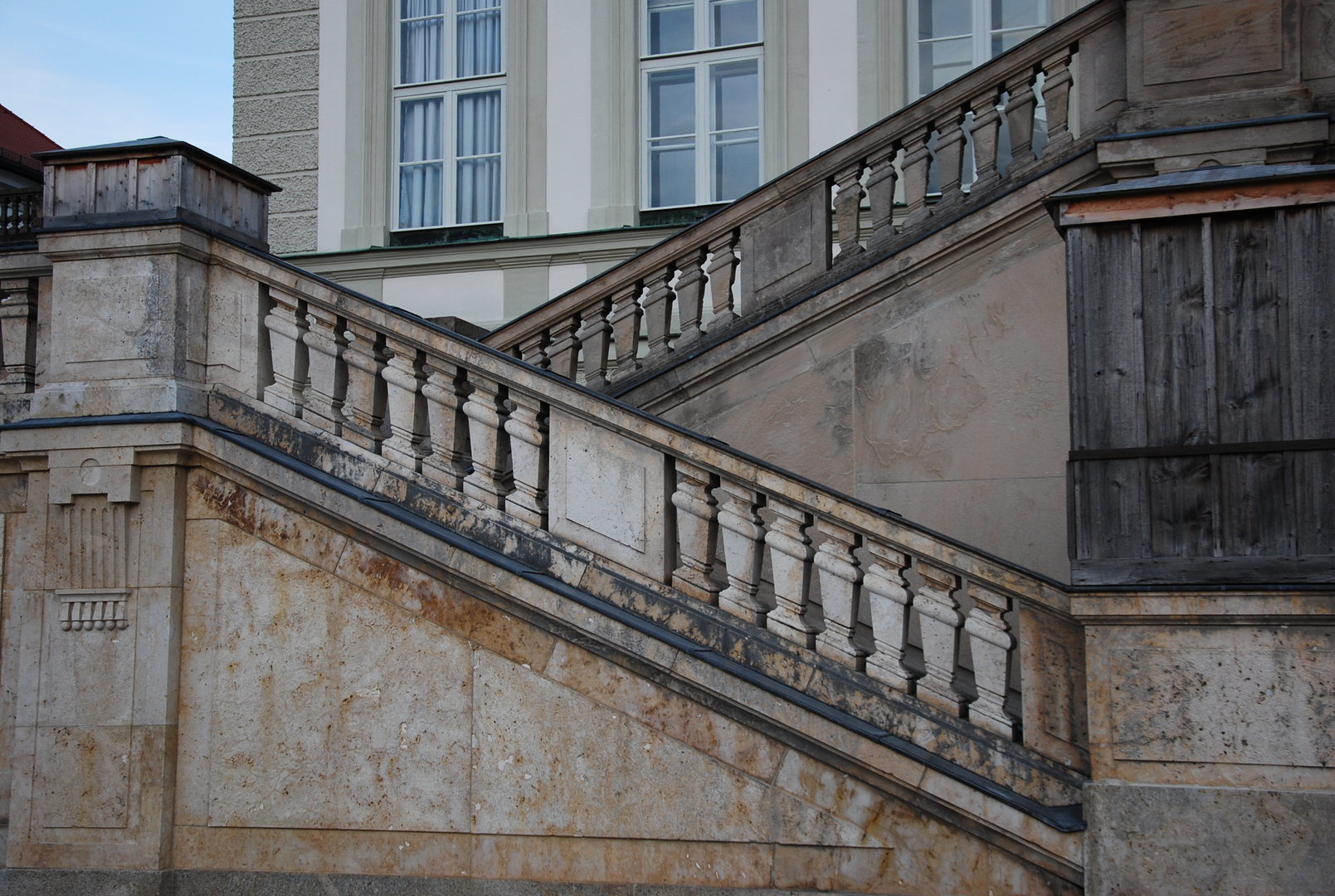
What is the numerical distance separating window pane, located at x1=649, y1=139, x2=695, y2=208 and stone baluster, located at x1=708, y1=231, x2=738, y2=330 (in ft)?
13.3

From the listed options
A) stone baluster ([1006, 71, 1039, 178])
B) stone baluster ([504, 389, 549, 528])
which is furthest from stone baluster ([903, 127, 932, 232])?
stone baluster ([504, 389, 549, 528])

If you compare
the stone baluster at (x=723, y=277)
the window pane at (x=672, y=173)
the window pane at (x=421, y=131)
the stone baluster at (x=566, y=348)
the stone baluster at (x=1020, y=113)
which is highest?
the window pane at (x=421, y=131)

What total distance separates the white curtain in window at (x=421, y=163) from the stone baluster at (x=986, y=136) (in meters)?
6.45

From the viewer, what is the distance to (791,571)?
4949 millimetres

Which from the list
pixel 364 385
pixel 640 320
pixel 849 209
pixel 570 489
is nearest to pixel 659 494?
pixel 570 489

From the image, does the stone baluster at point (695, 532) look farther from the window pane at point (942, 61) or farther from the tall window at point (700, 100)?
the window pane at point (942, 61)

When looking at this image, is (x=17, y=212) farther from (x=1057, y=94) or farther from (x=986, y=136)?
(x=1057, y=94)

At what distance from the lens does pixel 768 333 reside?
706 cm

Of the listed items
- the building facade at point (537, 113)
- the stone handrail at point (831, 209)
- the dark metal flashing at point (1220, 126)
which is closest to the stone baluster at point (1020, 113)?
the stone handrail at point (831, 209)

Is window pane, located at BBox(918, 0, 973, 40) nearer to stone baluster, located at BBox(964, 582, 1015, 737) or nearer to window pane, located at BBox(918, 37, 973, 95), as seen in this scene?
window pane, located at BBox(918, 37, 973, 95)

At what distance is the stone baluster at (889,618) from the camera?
4.79m

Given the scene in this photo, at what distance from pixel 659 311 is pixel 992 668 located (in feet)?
Answer: 11.9

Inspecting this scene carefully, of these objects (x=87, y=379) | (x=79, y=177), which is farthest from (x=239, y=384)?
(x=79, y=177)

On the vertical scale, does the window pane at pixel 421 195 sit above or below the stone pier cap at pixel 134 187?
above
